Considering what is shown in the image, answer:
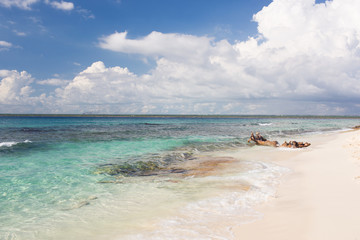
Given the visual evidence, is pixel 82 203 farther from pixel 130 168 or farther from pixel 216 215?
pixel 130 168

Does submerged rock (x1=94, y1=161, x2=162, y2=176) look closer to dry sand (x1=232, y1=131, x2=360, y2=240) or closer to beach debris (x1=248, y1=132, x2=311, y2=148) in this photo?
dry sand (x1=232, y1=131, x2=360, y2=240)

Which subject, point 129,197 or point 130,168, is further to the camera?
point 130,168

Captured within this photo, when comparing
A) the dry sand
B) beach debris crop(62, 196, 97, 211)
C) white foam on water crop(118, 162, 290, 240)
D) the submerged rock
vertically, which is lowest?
the submerged rock

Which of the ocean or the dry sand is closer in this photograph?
the dry sand

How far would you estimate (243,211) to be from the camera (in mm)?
5883

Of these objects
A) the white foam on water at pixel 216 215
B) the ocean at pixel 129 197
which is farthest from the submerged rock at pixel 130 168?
the white foam on water at pixel 216 215

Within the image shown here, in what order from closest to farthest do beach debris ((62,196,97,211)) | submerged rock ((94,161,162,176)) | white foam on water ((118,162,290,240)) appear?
white foam on water ((118,162,290,240)) < beach debris ((62,196,97,211)) < submerged rock ((94,161,162,176))

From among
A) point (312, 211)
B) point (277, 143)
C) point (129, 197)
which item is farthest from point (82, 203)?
point (277, 143)

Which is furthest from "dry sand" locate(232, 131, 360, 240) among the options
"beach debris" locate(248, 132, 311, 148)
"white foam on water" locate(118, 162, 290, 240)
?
"beach debris" locate(248, 132, 311, 148)

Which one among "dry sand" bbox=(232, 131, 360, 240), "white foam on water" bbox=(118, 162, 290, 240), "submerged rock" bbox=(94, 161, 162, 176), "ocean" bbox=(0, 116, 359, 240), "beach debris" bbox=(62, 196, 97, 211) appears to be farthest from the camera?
"submerged rock" bbox=(94, 161, 162, 176)

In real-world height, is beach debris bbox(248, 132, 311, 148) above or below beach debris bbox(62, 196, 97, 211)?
above

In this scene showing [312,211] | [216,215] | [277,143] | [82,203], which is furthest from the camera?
[277,143]

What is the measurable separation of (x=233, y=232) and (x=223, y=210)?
1259 mm

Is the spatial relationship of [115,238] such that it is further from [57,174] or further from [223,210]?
[57,174]
